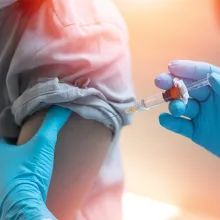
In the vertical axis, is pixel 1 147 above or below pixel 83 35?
below

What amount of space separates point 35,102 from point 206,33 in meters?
0.56

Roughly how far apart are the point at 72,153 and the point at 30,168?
0.09m

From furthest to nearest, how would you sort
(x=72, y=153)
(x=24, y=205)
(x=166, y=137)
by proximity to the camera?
(x=166, y=137)
(x=72, y=153)
(x=24, y=205)

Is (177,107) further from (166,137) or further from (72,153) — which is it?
(166,137)

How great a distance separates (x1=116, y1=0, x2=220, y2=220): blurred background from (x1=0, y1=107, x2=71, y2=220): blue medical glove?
486 millimetres

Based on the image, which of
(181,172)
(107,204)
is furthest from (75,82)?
(181,172)

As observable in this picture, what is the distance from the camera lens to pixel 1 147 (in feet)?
2.87

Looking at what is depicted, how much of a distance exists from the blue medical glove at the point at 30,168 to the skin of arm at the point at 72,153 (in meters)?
0.03

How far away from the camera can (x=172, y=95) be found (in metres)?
0.83

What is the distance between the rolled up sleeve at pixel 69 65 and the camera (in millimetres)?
823

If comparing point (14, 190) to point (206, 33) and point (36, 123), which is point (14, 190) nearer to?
point (36, 123)

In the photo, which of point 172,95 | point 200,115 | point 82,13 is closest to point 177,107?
point 172,95

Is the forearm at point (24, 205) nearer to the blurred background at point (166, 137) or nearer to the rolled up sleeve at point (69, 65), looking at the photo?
the rolled up sleeve at point (69, 65)

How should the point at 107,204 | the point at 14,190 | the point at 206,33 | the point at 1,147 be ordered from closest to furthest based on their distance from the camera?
1. the point at 14,190
2. the point at 1,147
3. the point at 107,204
4. the point at 206,33
